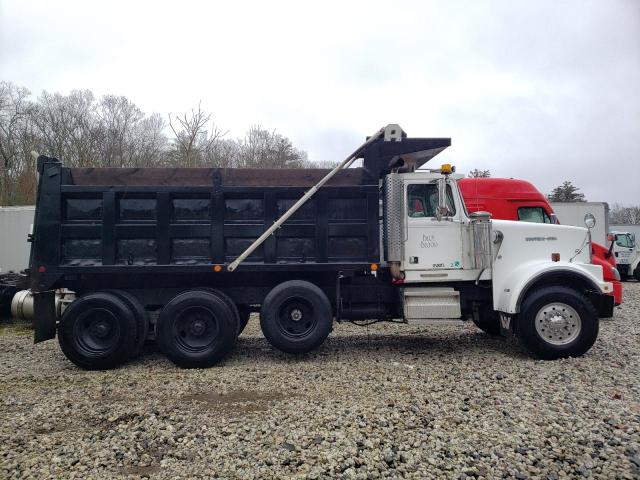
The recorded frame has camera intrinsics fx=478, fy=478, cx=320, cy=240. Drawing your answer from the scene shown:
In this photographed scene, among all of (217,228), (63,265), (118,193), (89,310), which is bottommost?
(89,310)

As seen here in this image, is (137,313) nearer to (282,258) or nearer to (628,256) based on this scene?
(282,258)

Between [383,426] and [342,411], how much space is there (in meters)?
0.54

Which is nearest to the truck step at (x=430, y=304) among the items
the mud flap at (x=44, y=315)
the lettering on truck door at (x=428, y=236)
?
the lettering on truck door at (x=428, y=236)

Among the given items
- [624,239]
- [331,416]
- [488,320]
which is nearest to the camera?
[331,416]

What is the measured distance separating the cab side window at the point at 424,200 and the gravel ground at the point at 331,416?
2.22 metres

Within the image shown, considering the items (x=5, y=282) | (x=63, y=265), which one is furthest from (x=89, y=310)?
(x=5, y=282)

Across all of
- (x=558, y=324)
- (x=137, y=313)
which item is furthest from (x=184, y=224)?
(x=558, y=324)

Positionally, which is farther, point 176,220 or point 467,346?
point 467,346

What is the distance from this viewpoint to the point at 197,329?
691cm

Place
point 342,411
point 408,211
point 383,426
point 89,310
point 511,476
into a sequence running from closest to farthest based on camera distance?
point 511,476 < point 383,426 < point 342,411 < point 89,310 < point 408,211

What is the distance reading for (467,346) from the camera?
8.08 metres

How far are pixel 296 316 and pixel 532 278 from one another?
3.49 m

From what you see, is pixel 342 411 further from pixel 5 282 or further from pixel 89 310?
pixel 5 282

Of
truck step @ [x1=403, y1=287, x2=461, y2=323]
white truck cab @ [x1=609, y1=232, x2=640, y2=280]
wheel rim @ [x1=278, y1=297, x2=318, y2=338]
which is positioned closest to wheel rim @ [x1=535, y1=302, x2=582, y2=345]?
truck step @ [x1=403, y1=287, x2=461, y2=323]
